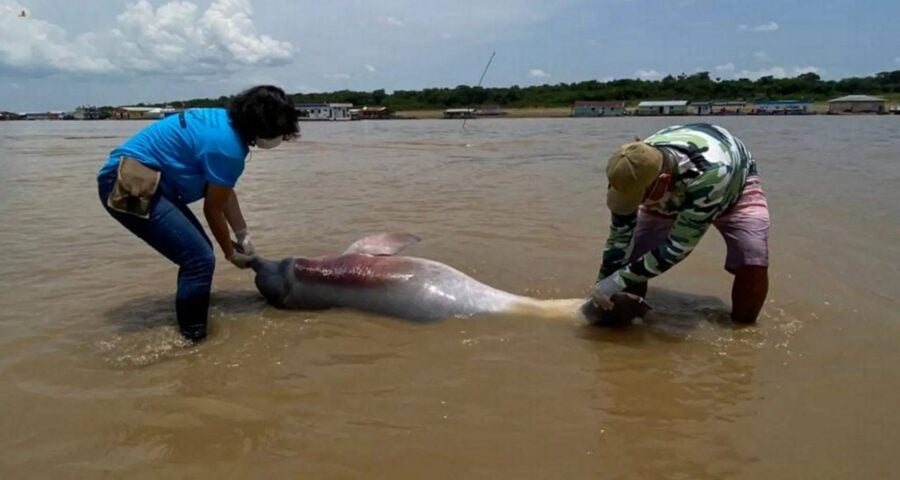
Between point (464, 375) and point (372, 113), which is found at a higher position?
point (372, 113)

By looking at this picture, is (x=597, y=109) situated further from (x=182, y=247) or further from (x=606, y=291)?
(x=182, y=247)

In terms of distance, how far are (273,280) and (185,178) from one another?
1268 millimetres

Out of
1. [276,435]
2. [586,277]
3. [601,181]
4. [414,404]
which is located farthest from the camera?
[601,181]

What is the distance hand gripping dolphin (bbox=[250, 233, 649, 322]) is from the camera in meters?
5.19

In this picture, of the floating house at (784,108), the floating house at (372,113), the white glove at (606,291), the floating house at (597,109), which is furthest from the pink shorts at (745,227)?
the floating house at (372,113)

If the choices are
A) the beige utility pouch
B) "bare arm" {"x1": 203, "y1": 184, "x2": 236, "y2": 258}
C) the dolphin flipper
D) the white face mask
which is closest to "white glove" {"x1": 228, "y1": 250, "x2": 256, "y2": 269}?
"bare arm" {"x1": 203, "y1": 184, "x2": 236, "y2": 258}

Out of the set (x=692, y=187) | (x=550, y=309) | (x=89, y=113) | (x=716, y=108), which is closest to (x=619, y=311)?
(x=550, y=309)

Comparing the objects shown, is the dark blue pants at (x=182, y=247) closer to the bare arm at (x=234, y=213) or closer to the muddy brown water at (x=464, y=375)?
the muddy brown water at (x=464, y=375)

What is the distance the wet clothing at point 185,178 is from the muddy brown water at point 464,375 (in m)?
0.43

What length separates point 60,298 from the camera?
5.71m

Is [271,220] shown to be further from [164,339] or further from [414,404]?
[414,404]

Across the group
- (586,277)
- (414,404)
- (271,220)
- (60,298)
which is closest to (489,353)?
(414,404)

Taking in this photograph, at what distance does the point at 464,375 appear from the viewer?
13.5ft

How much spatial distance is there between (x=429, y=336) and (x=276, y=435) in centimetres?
167
